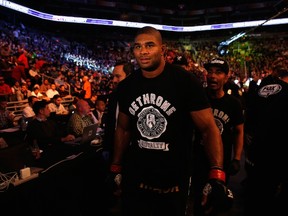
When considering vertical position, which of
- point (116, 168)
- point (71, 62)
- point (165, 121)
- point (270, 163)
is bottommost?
point (270, 163)

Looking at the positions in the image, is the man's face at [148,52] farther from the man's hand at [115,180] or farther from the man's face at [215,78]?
the man's face at [215,78]

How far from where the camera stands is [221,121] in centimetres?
317

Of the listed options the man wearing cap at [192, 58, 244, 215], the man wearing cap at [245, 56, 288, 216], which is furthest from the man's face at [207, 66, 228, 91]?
the man wearing cap at [245, 56, 288, 216]

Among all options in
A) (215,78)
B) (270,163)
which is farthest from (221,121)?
(270,163)

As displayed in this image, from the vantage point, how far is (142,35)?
2.27 m

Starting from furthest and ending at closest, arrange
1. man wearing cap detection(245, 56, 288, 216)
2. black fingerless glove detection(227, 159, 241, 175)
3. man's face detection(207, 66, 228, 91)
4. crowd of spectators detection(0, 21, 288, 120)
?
crowd of spectators detection(0, 21, 288, 120) → man's face detection(207, 66, 228, 91) → black fingerless glove detection(227, 159, 241, 175) → man wearing cap detection(245, 56, 288, 216)

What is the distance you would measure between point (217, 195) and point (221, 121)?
1340 mm

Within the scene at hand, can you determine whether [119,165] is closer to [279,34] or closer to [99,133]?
[99,133]

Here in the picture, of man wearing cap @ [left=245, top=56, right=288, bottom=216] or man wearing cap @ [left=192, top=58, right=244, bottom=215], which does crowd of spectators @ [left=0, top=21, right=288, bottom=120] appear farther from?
→ man wearing cap @ [left=245, top=56, right=288, bottom=216]

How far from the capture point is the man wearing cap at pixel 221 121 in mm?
3129

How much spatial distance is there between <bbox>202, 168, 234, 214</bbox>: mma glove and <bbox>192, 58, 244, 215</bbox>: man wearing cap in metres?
1.04

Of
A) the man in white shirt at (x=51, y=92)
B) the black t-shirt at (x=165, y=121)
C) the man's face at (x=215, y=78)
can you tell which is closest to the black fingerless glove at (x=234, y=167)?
the man's face at (x=215, y=78)

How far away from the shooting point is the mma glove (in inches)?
76.9

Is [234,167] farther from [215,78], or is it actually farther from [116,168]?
[116,168]
